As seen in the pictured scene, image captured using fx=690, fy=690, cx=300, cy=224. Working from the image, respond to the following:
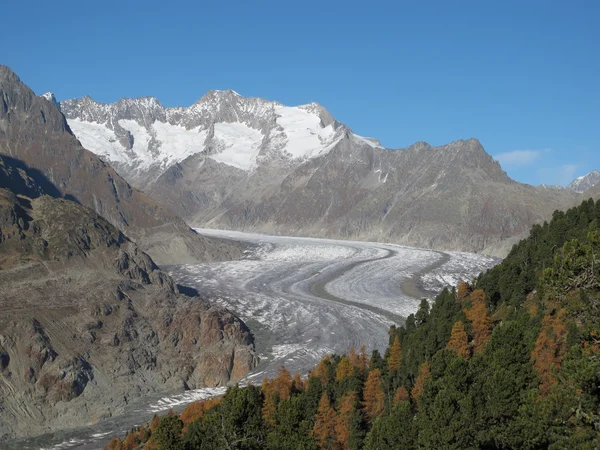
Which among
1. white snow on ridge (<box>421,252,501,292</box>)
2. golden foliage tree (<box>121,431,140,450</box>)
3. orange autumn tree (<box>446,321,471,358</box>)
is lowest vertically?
golden foliage tree (<box>121,431,140,450</box>)

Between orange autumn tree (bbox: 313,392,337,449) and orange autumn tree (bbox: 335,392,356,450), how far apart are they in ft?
1.13

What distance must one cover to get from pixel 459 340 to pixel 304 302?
77.4 metres

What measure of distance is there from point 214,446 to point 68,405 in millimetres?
43955

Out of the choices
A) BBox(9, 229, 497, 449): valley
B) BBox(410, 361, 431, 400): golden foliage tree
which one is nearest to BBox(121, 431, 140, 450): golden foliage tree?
BBox(9, 229, 497, 449): valley

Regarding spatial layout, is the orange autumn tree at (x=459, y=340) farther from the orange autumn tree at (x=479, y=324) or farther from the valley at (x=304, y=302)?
the valley at (x=304, y=302)

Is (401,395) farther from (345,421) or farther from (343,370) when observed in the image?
(343,370)

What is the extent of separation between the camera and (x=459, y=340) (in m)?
49.6

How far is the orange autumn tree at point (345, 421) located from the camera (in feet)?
144

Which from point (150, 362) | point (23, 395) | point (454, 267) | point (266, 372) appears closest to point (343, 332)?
point (266, 372)

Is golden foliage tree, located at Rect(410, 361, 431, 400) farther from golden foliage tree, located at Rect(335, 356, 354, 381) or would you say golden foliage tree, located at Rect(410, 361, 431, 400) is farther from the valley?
the valley

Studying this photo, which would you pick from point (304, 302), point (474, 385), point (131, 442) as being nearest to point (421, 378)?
point (474, 385)

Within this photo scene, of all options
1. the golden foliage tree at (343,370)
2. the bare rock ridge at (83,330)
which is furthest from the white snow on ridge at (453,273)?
the golden foliage tree at (343,370)

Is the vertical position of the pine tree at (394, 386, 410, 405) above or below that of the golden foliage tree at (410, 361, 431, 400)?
below

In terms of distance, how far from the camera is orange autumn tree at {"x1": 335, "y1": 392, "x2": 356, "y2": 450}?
44.0 m
